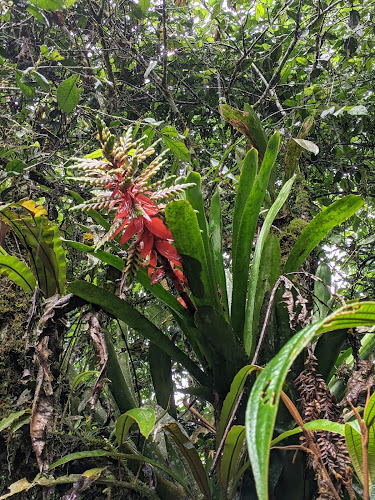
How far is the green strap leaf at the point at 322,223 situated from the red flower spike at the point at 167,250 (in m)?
0.33

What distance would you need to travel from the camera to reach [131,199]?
→ 31.0 inches

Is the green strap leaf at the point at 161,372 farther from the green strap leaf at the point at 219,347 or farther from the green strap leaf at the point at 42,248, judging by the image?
the green strap leaf at the point at 42,248

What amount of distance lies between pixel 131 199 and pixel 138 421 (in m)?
0.44

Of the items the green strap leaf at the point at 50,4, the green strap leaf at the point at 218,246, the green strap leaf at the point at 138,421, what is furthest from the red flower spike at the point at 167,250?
the green strap leaf at the point at 50,4

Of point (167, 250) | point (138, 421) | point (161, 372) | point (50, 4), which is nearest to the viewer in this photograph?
point (138, 421)

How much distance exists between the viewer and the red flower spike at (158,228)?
2.67ft

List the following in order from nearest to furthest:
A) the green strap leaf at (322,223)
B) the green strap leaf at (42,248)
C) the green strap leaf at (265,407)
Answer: the green strap leaf at (265,407) < the green strap leaf at (322,223) < the green strap leaf at (42,248)

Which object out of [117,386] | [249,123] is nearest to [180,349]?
[117,386]

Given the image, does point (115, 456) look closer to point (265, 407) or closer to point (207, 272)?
point (207, 272)

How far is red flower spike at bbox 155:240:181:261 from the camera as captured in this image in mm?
846

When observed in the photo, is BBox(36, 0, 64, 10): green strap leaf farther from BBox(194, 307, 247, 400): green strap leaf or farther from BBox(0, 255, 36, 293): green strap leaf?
BBox(194, 307, 247, 400): green strap leaf

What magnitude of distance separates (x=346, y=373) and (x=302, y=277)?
35 cm

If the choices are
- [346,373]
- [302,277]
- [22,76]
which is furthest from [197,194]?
[22,76]

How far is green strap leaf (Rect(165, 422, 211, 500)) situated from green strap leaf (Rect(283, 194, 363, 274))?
48cm
